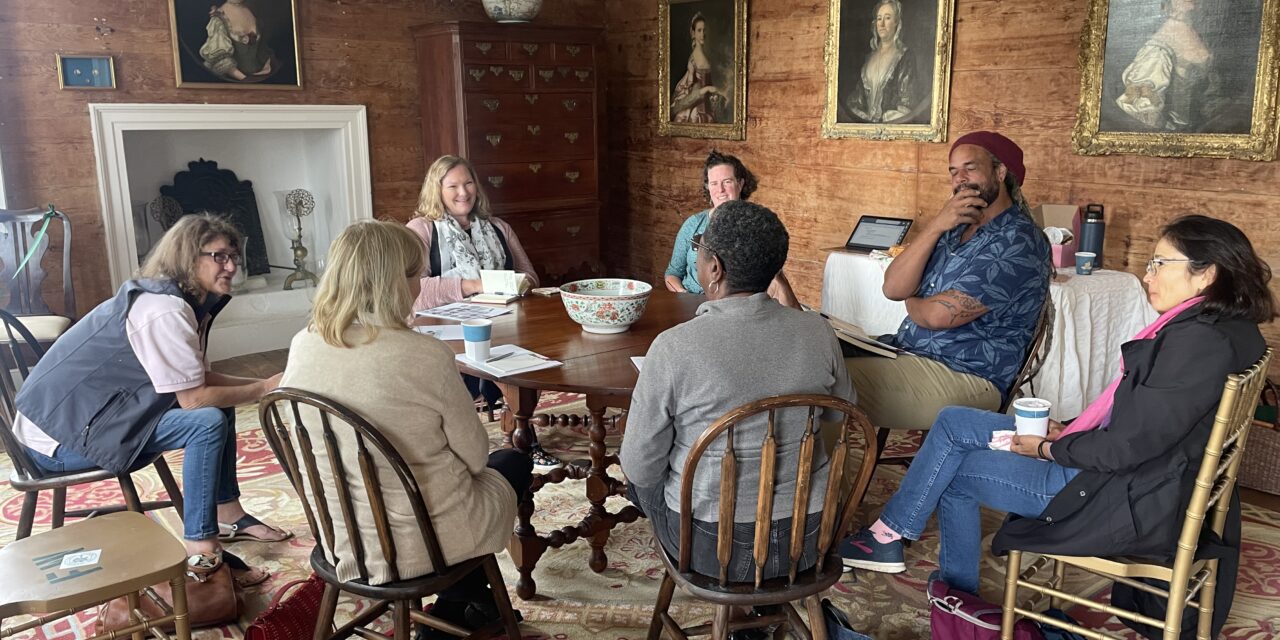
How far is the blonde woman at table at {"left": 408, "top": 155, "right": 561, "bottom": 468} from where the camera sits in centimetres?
337

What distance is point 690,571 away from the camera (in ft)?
6.00

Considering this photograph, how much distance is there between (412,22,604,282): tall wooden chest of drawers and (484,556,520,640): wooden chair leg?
3.35 m

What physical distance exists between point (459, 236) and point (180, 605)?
1.83 metres

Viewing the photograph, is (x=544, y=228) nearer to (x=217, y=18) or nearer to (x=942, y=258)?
(x=217, y=18)

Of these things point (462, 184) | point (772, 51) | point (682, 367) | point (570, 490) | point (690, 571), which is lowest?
point (570, 490)

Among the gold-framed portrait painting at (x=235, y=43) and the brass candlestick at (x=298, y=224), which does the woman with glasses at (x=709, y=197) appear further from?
the brass candlestick at (x=298, y=224)

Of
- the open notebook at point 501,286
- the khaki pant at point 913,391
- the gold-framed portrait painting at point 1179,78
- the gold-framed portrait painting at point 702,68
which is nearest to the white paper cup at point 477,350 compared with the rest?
the open notebook at point 501,286

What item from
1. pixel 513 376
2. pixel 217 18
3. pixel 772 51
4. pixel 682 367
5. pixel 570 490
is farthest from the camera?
pixel 772 51

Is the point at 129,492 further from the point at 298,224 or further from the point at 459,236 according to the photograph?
the point at 298,224

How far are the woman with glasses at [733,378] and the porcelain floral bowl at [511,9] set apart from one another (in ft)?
11.9

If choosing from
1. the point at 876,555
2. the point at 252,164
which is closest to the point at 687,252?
the point at 876,555

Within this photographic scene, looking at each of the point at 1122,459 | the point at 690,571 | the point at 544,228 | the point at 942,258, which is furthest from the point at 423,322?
the point at 544,228

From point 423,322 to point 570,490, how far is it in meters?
0.83

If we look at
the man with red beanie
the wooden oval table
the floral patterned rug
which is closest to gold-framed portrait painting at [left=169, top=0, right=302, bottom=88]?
the floral patterned rug
